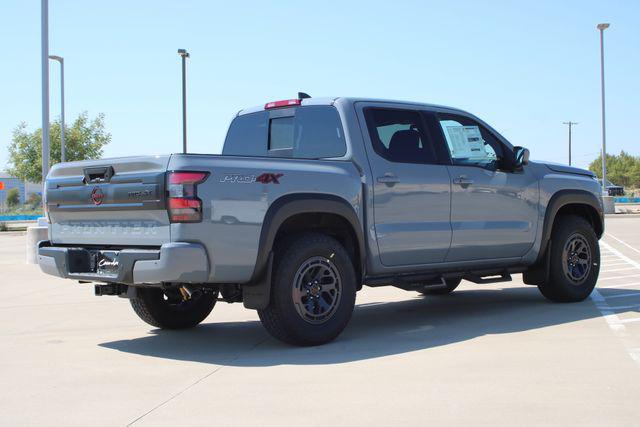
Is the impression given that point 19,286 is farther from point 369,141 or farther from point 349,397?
point 349,397

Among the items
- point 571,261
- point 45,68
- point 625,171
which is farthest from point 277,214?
point 625,171

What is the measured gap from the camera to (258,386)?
480cm

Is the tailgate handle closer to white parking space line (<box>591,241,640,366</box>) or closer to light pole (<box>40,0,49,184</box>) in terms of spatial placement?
white parking space line (<box>591,241,640,366</box>)

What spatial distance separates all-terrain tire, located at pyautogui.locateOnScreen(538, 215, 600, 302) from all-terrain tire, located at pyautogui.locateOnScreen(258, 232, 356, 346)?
9.34ft

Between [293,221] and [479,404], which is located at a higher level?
[293,221]

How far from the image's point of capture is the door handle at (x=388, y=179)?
21.3ft

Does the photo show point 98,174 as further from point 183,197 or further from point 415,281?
point 415,281

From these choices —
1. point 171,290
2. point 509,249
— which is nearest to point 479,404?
point 171,290

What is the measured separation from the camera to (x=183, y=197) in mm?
5363

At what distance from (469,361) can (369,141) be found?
2134 millimetres

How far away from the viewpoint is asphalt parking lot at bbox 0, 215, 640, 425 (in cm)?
418

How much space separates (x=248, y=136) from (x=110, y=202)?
6.62 ft

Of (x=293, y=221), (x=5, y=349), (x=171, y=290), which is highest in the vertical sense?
(x=293, y=221)

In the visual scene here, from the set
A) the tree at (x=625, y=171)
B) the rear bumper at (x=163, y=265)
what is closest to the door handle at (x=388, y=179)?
the rear bumper at (x=163, y=265)
